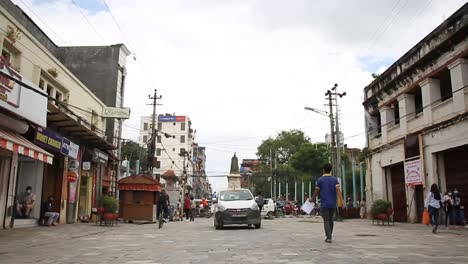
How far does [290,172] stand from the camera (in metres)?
68.7

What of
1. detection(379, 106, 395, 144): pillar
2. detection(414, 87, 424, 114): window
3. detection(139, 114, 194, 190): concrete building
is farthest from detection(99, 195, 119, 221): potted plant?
detection(139, 114, 194, 190): concrete building

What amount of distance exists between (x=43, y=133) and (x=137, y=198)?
8.21 metres

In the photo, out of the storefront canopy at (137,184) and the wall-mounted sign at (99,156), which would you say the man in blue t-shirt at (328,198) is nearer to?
the storefront canopy at (137,184)

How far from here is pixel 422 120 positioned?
70.6 feet

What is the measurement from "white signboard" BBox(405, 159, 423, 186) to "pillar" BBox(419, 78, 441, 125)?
7.00 feet

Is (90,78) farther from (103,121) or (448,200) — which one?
(448,200)

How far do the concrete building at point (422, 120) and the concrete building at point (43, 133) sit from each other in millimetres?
15400

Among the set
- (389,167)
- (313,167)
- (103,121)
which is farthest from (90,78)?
(313,167)

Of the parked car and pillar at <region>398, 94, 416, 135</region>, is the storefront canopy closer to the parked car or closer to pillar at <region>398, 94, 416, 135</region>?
the parked car

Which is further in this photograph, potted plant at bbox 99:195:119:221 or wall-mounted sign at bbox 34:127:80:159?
potted plant at bbox 99:195:119:221

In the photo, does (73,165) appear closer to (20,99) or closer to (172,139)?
(20,99)

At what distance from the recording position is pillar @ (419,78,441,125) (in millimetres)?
20500

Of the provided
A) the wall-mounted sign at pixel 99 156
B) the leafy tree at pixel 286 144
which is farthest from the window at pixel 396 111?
→ the leafy tree at pixel 286 144

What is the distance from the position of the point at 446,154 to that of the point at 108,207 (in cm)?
1520
